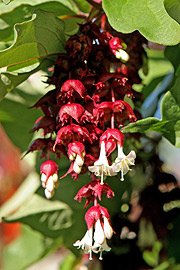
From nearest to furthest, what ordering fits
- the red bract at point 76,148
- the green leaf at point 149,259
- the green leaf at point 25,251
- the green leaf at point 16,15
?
1. the red bract at point 76,148
2. the green leaf at point 16,15
3. the green leaf at point 149,259
4. the green leaf at point 25,251

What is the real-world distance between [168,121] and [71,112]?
136 mm

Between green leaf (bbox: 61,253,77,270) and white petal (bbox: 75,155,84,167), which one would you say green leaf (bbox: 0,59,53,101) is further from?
green leaf (bbox: 61,253,77,270)

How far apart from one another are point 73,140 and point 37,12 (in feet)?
0.52

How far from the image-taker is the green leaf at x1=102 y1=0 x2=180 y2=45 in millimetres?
443

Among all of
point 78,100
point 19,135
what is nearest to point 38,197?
point 19,135

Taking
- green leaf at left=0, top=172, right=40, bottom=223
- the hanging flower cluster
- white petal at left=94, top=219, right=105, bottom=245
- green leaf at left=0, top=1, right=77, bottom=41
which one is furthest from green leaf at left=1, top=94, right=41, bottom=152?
white petal at left=94, top=219, right=105, bottom=245

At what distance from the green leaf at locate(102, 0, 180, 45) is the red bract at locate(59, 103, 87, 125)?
10cm

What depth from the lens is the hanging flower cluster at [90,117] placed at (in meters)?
0.45

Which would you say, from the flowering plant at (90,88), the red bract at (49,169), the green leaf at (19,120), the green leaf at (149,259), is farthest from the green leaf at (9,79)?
the green leaf at (149,259)

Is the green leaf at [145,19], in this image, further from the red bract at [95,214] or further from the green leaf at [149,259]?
the green leaf at [149,259]

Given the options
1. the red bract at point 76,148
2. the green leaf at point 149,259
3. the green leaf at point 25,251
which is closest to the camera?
the red bract at point 76,148

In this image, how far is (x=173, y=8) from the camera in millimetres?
455

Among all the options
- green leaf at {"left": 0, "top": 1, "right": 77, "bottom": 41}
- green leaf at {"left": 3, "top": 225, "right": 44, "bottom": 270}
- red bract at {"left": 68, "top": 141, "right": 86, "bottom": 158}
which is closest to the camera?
red bract at {"left": 68, "top": 141, "right": 86, "bottom": 158}

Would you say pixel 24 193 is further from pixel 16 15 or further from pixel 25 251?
pixel 16 15
